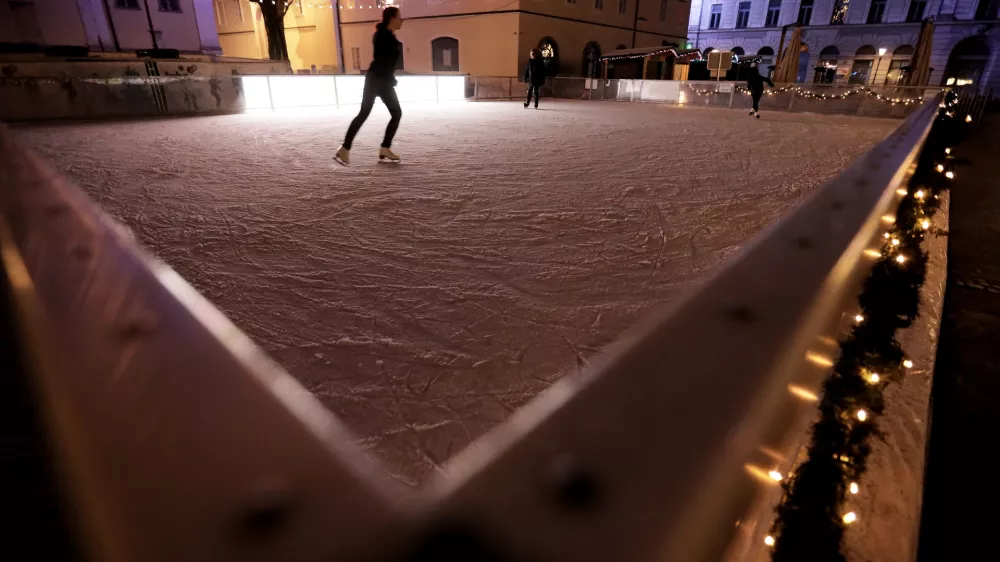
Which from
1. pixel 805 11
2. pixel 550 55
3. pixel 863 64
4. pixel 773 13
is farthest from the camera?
pixel 773 13

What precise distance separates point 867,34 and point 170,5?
3258 centimetres

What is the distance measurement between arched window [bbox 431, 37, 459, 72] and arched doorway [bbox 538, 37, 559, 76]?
312cm

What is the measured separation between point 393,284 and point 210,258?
0.94 m

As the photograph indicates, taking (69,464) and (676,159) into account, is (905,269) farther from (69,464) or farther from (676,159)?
(676,159)

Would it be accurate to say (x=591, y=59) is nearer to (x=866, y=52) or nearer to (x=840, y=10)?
(x=840, y=10)

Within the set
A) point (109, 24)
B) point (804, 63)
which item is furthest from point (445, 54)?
point (804, 63)

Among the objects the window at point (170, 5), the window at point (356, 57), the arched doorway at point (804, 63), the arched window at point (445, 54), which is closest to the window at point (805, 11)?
the arched doorway at point (804, 63)

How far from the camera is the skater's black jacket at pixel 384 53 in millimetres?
4227

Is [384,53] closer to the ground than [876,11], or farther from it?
closer to the ground

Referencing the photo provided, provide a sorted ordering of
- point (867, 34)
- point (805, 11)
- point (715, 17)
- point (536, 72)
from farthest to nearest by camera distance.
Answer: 1. point (715, 17)
2. point (805, 11)
3. point (867, 34)
4. point (536, 72)

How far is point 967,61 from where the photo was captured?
24000mm

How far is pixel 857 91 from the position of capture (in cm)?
1117

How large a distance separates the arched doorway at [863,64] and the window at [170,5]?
3226 centimetres

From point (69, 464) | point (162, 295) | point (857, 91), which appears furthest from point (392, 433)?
point (857, 91)
